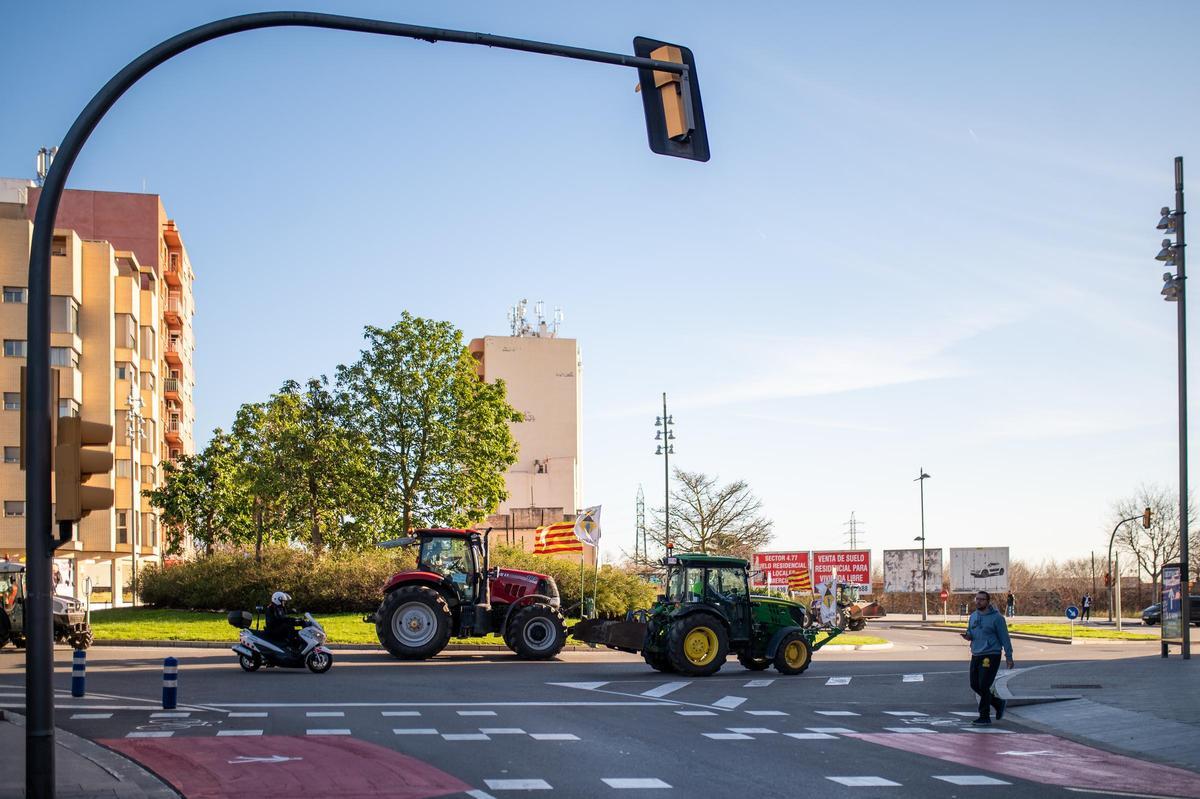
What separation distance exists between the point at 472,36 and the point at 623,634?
1756 cm

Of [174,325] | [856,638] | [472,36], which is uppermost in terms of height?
[174,325]

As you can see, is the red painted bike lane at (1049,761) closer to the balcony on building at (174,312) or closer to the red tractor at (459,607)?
the red tractor at (459,607)

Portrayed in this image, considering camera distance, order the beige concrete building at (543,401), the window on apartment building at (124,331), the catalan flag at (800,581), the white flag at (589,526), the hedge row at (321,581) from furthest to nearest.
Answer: the beige concrete building at (543,401)
the window on apartment building at (124,331)
the catalan flag at (800,581)
the hedge row at (321,581)
the white flag at (589,526)

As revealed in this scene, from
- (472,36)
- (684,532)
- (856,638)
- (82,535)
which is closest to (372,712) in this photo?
(472,36)

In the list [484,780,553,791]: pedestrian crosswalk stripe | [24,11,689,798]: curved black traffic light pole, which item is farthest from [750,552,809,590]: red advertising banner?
[24,11,689,798]: curved black traffic light pole

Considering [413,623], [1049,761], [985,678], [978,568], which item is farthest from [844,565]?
[1049,761]

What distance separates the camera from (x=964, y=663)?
3028cm

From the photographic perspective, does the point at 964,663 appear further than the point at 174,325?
No

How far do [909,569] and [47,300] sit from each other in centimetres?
7118

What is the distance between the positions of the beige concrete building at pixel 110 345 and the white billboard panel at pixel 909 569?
135 feet

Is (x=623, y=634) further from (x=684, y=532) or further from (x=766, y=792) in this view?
(x=684, y=532)

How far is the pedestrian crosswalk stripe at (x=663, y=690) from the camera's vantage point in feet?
67.3

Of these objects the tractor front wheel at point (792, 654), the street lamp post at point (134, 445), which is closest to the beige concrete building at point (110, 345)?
the street lamp post at point (134, 445)

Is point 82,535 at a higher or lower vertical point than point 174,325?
lower
